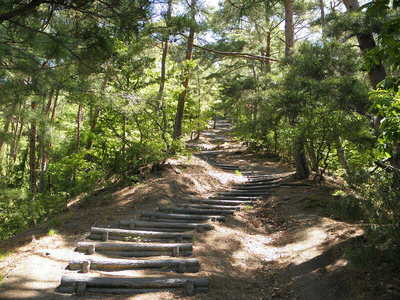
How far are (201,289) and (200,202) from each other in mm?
5143

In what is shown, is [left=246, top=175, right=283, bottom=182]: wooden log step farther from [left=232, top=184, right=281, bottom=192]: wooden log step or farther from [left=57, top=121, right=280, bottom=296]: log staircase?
[left=57, top=121, right=280, bottom=296]: log staircase

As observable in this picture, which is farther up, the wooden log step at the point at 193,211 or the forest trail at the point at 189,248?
the wooden log step at the point at 193,211

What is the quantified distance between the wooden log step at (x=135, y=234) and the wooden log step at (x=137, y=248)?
54 centimetres

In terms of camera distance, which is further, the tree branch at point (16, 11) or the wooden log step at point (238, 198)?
the wooden log step at point (238, 198)

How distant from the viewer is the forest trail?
182 inches

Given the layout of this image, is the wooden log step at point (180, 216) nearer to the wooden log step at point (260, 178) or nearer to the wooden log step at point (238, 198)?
the wooden log step at point (238, 198)

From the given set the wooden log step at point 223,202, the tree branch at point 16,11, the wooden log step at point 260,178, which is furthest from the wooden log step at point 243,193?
the tree branch at point 16,11

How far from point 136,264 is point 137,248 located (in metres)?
0.71

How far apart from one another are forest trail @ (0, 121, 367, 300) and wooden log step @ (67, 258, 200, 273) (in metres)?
0.02

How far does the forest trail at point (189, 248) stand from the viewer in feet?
15.2

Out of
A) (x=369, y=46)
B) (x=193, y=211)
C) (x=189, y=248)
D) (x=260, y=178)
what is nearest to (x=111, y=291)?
(x=189, y=248)

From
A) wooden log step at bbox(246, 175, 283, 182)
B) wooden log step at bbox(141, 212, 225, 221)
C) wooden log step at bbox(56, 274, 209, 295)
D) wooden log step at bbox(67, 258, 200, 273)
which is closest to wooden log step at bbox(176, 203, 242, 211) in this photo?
wooden log step at bbox(141, 212, 225, 221)

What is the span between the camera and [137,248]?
596 centimetres

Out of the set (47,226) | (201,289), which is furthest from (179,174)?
(201,289)
